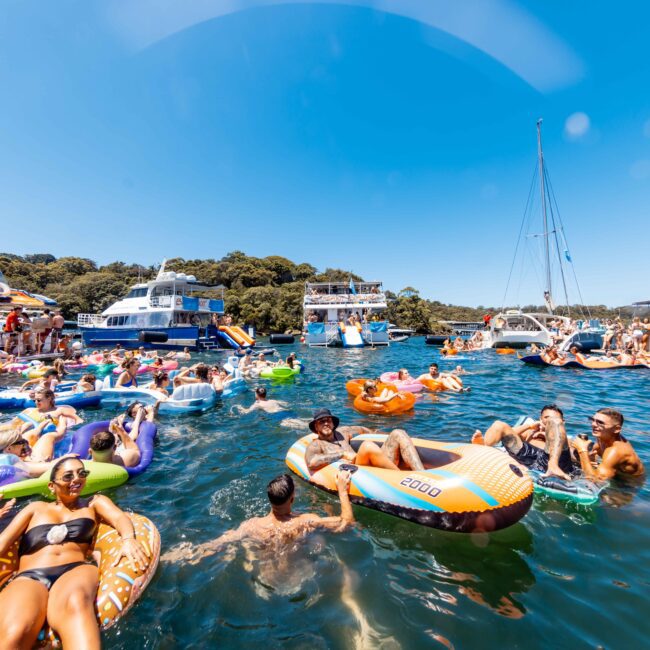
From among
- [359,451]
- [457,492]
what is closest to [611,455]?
[457,492]

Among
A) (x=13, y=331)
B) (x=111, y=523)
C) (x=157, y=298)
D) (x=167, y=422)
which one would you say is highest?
(x=157, y=298)

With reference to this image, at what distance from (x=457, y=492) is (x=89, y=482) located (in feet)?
15.0

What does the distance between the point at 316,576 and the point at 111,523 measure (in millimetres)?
1945

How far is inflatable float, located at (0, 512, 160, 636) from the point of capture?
9.00 feet

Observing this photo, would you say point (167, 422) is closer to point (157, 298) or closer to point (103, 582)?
point (103, 582)

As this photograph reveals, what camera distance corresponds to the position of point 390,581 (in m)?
3.38

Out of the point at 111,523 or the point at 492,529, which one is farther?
the point at 492,529

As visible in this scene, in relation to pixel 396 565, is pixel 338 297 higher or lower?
higher

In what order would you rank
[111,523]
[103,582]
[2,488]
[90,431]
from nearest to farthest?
[103,582] → [111,523] → [2,488] → [90,431]

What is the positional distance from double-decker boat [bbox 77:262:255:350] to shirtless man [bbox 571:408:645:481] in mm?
22987

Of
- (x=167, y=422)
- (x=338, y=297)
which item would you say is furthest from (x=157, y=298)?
(x=167, y=422)

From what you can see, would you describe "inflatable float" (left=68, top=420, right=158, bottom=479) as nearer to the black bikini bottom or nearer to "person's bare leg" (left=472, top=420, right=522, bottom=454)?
the black bikini bottom

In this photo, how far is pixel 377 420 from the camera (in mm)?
8734

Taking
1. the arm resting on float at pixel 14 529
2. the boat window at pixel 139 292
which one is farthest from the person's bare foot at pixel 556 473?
the boat window at pixel 139 292
